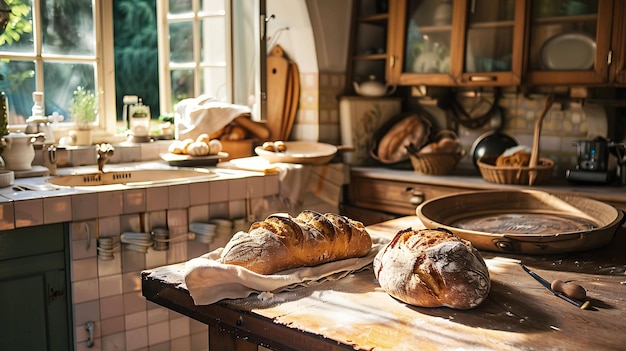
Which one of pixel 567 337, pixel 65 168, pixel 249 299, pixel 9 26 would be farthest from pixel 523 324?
pixel 9 26

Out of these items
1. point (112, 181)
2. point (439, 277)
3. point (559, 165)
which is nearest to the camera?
point (439, 277)

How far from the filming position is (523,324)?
125 centimetres

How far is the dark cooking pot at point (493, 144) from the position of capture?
359 cm

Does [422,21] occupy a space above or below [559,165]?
above

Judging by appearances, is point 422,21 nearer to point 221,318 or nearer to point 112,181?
point 112,181

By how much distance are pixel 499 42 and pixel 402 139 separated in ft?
2.65

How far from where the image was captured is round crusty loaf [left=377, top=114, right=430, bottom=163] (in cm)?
387

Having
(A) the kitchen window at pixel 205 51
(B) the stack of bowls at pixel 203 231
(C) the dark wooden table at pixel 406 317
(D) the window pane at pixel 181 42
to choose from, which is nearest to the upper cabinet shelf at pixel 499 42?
(A) the kitchen window at pixel 205 51

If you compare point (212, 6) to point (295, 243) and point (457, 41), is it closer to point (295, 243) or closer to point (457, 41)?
point (457, 41)

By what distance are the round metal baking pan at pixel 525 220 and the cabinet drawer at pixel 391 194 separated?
113 cm

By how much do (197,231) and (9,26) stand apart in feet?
4.76

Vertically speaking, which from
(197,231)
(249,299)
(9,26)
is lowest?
(197,231)

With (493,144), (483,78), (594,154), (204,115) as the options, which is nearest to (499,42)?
(483,78)

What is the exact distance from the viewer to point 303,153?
12.1 feet
